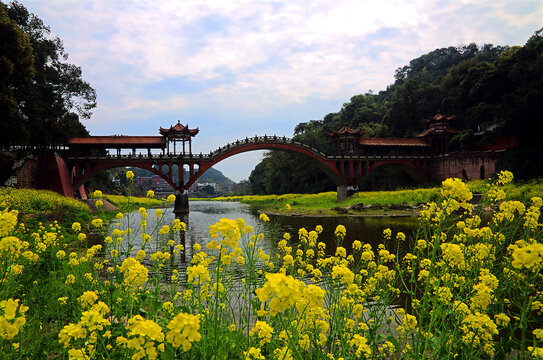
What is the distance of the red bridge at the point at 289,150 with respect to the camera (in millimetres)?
31703

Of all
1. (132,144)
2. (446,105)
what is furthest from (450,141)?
(132,144)

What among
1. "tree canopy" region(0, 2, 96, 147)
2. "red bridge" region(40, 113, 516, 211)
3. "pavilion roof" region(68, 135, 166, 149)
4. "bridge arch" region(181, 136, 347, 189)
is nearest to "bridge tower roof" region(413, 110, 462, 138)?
"red bridge" region(40, 113, 516, 211)

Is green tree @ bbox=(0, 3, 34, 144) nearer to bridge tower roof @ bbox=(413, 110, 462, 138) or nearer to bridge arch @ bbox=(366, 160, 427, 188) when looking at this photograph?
bridge arch @ bbox=(366, 160, 427, 188)

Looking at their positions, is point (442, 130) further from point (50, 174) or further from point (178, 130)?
point (50, 174)

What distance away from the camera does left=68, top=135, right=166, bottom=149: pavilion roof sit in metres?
31.7

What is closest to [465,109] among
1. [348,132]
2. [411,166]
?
[411,166]

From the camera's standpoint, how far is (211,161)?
3500cm

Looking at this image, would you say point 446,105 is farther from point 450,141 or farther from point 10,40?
point 10,40

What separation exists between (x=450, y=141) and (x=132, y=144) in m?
35.5

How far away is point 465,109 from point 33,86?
45430 mm

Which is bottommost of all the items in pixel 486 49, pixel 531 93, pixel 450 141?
pixel 450 141

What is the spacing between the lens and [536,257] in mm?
1559

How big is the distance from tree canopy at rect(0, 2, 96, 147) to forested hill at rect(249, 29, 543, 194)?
25159 millimetres

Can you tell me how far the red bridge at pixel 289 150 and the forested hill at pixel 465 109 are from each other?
8.23 feet
